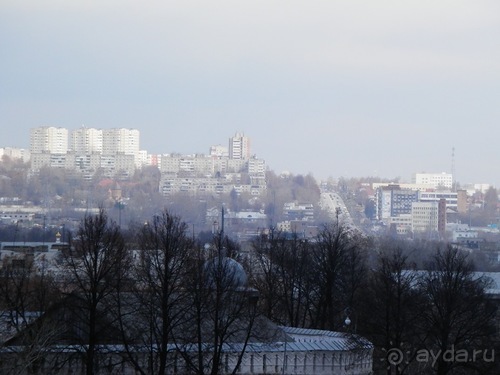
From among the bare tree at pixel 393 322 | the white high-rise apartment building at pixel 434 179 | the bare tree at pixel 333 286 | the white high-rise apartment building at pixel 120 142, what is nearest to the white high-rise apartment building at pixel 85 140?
the white high-rise apartment building at pixel 120 142

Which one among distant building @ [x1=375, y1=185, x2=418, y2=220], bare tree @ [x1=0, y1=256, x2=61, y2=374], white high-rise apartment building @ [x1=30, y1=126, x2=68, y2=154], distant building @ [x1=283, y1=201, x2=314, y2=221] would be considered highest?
white high-rise apartment building @ [x1=30, y1=126, x2=68, y2=154]

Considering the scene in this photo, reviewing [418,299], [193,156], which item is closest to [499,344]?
[418,299]

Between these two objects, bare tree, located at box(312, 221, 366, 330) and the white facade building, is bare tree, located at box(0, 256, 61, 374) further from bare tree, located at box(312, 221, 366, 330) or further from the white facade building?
the white facade building

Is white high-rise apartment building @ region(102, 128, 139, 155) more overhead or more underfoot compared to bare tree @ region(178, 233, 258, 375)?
more overhead

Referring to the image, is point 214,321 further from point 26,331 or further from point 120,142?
point 120,142

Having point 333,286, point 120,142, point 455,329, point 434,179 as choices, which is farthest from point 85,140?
point 455,329

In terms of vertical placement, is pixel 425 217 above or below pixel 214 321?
above

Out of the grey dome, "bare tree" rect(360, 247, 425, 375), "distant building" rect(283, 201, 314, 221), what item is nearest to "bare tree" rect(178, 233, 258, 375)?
the grey dome
